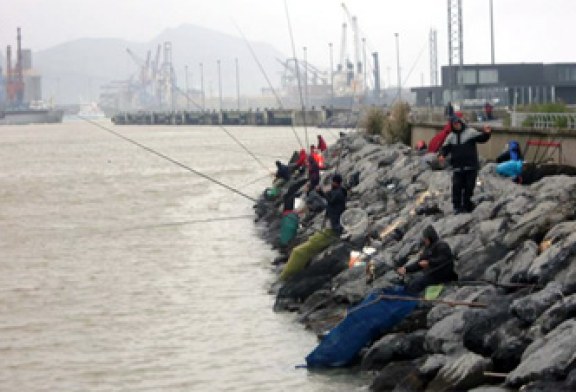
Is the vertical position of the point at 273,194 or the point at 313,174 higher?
the point at 313,174

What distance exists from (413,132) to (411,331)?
1991 cm

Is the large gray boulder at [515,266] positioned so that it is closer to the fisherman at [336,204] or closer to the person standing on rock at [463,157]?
the person standing on rock at [463,157]

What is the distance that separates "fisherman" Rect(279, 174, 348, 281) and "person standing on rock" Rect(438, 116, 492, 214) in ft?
6.64

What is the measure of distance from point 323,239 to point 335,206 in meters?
0.86

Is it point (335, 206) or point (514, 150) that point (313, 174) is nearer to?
point (335, 206)

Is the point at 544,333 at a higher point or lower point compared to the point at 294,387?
higher

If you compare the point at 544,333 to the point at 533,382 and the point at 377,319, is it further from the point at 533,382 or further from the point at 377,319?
the point at 377,319

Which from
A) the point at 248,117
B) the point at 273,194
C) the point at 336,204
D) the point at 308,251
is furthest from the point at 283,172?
the point at 248,117

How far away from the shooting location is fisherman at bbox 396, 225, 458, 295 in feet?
43.6

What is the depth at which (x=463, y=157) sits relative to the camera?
15883mm

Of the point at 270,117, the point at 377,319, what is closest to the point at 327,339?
the point at 377,319

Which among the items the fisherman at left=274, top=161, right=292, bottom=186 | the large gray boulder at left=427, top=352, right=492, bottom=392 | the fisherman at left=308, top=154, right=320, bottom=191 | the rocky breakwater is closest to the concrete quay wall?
the rocky breakwater

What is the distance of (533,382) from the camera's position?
9.64 meters

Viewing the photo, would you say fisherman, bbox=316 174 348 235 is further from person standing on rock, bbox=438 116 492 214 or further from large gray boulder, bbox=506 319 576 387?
large gray boulder, bbox=506 319 576 387
